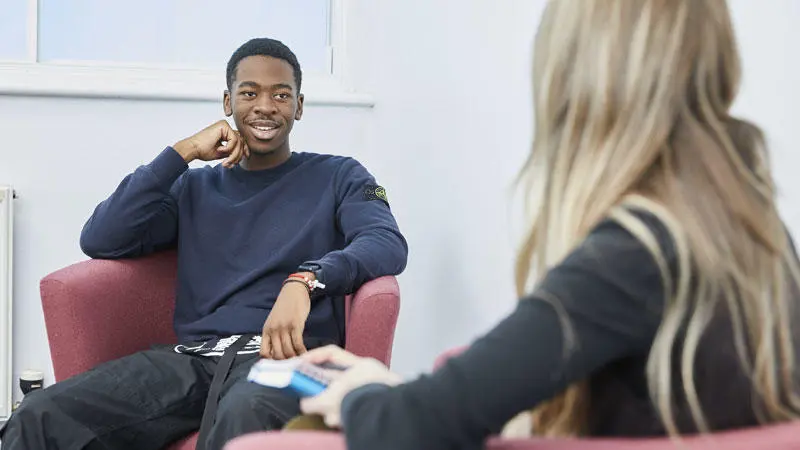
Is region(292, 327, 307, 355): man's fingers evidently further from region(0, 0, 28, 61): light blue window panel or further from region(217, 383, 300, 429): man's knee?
region(0, 0, 28, 61): light blue window panel

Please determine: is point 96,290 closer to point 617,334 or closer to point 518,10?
point 518,10

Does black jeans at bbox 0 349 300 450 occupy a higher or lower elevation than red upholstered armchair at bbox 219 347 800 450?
lower

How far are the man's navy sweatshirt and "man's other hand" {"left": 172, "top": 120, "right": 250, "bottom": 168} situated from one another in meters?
0.04

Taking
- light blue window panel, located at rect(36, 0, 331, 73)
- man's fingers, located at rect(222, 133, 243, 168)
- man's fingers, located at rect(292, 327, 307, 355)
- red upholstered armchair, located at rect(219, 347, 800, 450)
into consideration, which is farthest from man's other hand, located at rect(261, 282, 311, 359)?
light blue window panel, located at rect(36, 0, 331, 73)

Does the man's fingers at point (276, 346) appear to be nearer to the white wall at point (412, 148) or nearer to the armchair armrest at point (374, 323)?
the armchair armrest at point (374, 323)

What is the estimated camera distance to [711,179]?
95 cm

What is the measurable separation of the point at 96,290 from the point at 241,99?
1.95 ft

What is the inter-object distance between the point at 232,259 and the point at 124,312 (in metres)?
0.27

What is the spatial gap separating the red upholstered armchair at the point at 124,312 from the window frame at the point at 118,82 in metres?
0.85

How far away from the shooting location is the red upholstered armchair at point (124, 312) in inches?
80.0

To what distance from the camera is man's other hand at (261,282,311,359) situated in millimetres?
1975

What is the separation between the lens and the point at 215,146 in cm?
246

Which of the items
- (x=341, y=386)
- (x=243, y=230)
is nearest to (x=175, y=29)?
(x=243, y=230)

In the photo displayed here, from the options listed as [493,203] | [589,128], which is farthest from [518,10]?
[589,128]
